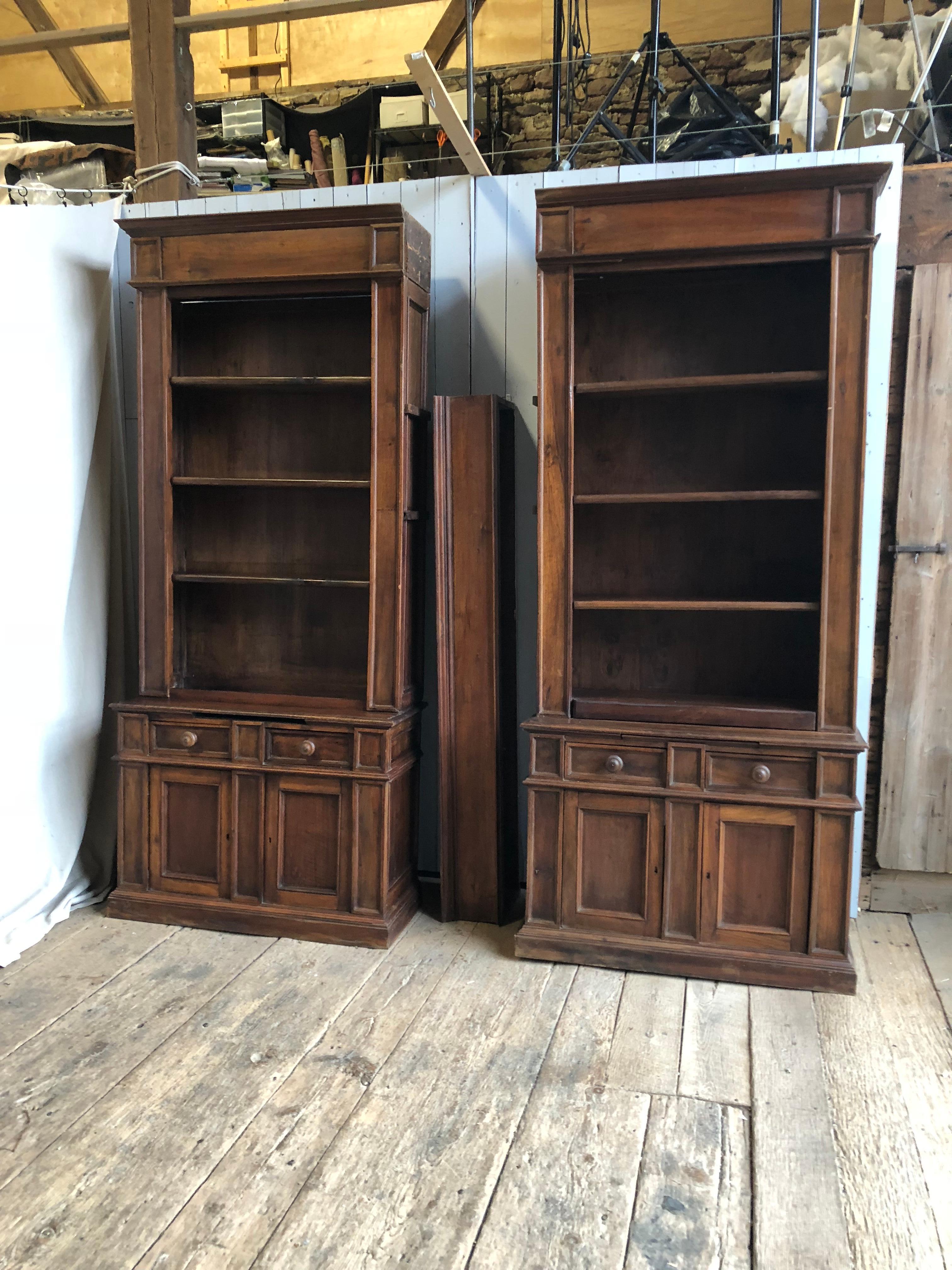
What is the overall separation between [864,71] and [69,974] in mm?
3982

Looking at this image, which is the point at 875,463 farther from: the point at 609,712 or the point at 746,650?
the point at 609,712

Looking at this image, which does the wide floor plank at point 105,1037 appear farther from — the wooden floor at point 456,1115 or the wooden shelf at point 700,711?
the wooden shelf at point 700,711

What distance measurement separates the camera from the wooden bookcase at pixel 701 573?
108 inches

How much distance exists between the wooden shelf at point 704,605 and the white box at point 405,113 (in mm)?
4293

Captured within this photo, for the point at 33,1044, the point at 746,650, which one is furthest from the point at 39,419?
the point at 746,650

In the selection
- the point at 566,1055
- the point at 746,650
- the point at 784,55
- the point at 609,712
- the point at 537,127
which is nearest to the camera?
the point at 566,1055

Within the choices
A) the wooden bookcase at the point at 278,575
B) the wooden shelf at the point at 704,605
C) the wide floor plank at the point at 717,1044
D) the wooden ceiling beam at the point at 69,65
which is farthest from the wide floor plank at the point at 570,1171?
the wooden ceiling beam at the point at 69,65

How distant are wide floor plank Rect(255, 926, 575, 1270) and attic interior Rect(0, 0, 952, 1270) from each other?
0.8 inches

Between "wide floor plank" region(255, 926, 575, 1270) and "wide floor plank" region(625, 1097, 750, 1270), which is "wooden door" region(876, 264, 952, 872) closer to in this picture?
"wide floor plank" region(255, 926, 575, 1270)

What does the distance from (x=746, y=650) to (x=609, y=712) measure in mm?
557

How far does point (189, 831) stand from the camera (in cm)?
324

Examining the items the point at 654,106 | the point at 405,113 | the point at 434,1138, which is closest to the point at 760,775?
the point at 434,1138

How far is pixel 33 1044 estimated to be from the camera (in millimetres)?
2461

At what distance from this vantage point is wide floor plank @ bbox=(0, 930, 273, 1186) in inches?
84.0
